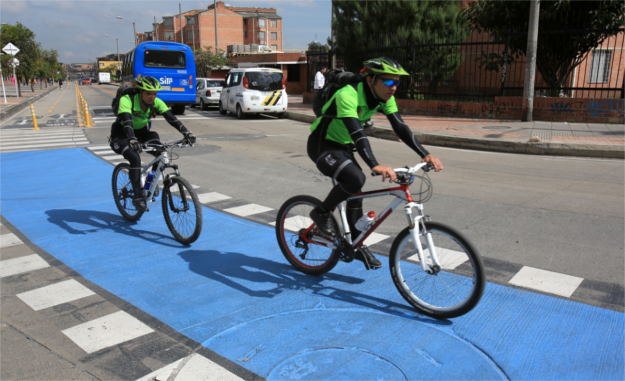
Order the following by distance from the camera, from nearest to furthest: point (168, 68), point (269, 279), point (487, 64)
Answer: point (269, 279)
point (487, 64)
point (168, 68)

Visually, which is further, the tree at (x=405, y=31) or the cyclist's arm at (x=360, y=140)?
the tree at (x=405, y=31)

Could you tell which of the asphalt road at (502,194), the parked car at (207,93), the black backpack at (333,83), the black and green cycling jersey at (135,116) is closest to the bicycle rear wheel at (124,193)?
the black and green cycling jersey at (135,116)

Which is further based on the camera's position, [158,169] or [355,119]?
[158,169]

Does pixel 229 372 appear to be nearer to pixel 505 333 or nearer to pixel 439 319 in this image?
pixel 439 319

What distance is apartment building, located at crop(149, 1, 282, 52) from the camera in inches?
3465

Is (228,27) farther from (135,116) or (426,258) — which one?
(426,258)

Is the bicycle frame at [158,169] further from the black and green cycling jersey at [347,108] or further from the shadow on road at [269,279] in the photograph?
the black and green cycling jersey at [347,108]

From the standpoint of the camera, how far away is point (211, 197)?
23.4 ft

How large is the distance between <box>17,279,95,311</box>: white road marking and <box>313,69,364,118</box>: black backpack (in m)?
2.53

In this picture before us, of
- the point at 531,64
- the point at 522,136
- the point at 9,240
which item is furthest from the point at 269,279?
the point at 531,64

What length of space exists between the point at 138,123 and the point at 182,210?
138 cm

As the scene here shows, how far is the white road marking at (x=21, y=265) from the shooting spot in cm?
448

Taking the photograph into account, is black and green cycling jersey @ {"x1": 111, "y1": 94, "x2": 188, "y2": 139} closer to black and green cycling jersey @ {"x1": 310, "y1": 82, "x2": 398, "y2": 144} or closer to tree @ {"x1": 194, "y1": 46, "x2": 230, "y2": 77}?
black and green cycling jersey @ {"x1": 310, "y1": 82, "x2": 398, "y2": 144}

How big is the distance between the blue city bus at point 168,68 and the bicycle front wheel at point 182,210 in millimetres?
16719
